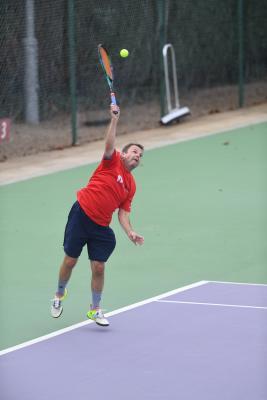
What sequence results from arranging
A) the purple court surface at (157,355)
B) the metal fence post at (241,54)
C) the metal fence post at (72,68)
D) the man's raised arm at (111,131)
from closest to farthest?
the purple court surface at (157,355), the man's raised arm at (111,131), the metal fence post at (72,68), the metal fence post at (241,54)

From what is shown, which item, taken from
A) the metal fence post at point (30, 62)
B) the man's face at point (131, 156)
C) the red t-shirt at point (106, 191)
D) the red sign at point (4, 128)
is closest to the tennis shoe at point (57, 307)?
the red t-shirt at point (106, 191)

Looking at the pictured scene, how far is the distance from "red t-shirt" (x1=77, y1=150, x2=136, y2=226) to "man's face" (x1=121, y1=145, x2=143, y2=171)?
41 mm

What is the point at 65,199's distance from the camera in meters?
13.9

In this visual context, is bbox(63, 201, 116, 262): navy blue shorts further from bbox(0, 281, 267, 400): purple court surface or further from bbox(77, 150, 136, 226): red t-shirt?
bbox(0, 281, 267, 400): purple court surface

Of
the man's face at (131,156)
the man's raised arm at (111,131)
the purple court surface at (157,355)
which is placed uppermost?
the man's raised arm at (111,131)

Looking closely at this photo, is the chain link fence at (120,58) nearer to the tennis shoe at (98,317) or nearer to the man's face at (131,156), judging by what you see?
the man's face at (131,156)

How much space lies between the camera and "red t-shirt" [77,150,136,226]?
8.86 meters

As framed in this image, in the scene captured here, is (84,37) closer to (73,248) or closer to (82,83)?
(82,83)

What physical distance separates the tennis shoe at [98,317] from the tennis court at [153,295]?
0.08m

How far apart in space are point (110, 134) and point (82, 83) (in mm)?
9705

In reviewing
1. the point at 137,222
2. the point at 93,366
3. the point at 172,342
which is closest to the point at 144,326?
the point at 172,342

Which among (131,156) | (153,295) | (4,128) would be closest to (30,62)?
(4,128)

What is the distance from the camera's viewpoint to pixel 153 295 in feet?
32.4

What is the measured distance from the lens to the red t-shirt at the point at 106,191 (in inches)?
349
